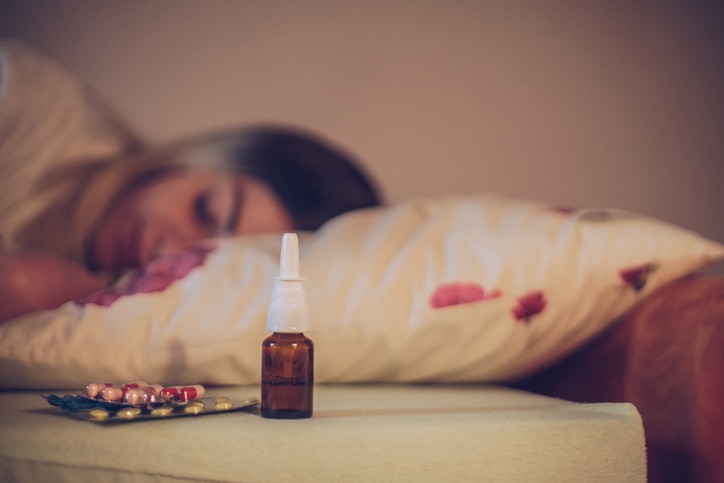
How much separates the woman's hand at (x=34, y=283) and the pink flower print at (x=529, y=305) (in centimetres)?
Result: 47

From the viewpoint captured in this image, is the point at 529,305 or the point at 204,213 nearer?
the point at 529,305

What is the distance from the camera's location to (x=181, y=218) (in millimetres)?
1119

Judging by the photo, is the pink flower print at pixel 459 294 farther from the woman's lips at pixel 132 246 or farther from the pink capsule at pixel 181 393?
the woman's lips at pixel 132 246

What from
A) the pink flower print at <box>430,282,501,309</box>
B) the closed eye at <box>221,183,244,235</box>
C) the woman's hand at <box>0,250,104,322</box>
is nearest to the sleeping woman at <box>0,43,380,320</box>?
the closed eye at <box>221,183,244,235</box>

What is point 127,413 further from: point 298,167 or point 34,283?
point 298,167

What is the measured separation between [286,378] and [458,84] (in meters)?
0.88

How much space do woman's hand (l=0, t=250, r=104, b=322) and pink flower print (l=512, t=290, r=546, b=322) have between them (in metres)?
0.47

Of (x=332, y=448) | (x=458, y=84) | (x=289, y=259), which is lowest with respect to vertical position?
(x=332, y=448)

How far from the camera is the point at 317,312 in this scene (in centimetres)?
67

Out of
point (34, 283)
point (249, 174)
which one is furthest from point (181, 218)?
point (34, 283)

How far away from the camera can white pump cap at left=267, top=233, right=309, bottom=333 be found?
52 centimetres

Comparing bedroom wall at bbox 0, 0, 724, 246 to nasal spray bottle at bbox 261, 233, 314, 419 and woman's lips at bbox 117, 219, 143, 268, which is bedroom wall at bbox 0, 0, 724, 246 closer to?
woman's lips at bbox 117, 219, 143, 268

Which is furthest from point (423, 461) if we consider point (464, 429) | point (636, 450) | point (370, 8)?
point (370, 8)

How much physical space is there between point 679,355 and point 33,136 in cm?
95
